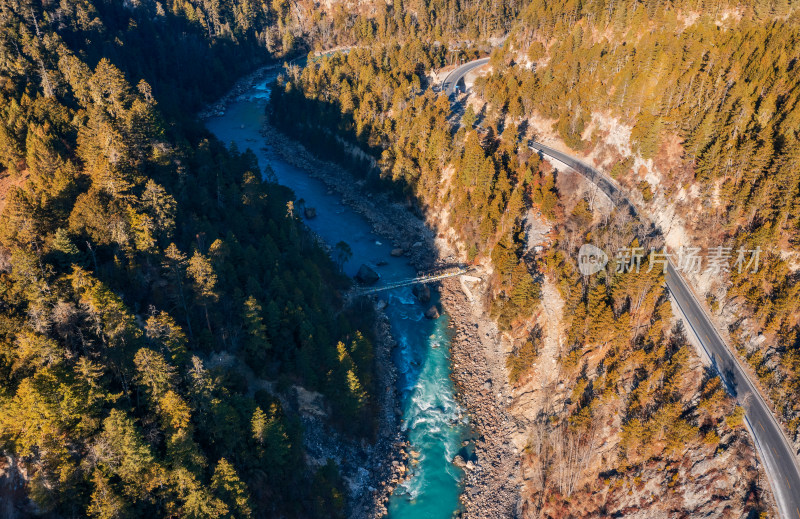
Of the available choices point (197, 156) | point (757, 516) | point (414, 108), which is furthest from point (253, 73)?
point (757, 516)

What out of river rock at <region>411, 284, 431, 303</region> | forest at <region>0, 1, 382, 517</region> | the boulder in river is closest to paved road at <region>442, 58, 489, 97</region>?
the boulder in river

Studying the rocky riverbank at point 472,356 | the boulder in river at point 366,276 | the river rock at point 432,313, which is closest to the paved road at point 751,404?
the rocky riverbank at point 472,356

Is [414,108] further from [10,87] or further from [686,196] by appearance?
[10,87]

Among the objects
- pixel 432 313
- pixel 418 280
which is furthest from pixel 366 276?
pixel 432 313

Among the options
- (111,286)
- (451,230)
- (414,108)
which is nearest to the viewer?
(111,286)

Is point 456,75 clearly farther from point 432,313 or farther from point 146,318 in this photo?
point 146,318

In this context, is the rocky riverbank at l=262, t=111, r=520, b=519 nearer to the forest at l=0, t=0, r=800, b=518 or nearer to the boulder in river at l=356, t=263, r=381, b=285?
the forest at l=0, t=0, r=800, b=518
